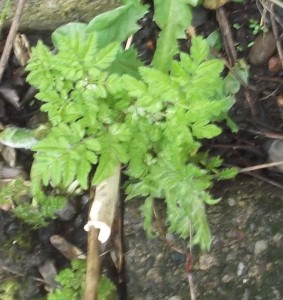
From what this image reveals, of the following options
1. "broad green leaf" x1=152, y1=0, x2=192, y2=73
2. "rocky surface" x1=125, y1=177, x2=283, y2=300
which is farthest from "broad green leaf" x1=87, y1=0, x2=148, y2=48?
"rocky surface" x1=125, y1=177, x2=283, y2=300

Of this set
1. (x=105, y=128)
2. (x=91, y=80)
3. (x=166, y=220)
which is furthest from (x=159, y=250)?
(x=91, y=80)

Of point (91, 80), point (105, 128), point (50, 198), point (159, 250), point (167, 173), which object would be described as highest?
point (91, 80)

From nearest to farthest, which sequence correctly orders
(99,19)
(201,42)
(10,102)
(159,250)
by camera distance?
(201,42)
(99,19)
(159,250)
(10,102)

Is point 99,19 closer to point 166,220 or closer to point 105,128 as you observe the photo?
point 105,128

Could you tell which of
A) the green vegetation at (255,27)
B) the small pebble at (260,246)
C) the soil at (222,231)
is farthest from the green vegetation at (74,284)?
the green vegetation at (255,27)

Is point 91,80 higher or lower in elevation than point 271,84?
higher

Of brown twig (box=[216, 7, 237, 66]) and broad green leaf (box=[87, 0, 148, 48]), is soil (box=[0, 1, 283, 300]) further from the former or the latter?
broad green leaf (box=[87, 0, 148, 48])

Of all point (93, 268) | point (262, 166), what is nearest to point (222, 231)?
point (262, 166)

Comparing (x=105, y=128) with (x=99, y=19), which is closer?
(x=105, y=128)
